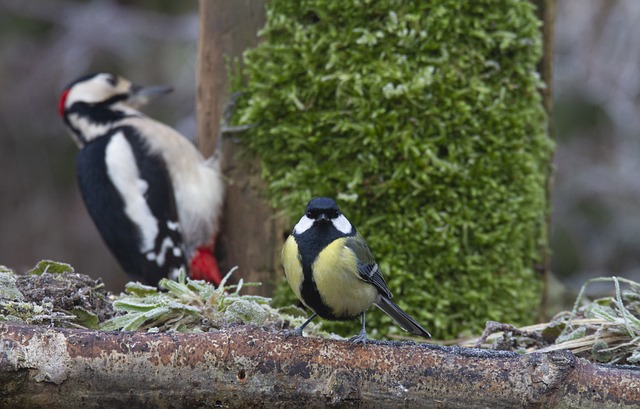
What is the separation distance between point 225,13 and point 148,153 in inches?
34.7

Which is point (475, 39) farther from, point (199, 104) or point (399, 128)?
point (199, 104)

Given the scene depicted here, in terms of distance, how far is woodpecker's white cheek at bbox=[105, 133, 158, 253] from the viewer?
13.4 feet

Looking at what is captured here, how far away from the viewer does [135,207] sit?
163 inches

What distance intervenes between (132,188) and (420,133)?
1.61m

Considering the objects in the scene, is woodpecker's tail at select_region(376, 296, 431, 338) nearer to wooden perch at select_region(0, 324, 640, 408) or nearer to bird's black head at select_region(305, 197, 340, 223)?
bird's black head at select_region(305, 197, 340, 223)

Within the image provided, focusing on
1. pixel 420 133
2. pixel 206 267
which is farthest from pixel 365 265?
pixel 206 267

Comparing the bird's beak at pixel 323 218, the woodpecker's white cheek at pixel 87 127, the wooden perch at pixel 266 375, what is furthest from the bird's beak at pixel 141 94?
the wooden perch at pixel 266 375

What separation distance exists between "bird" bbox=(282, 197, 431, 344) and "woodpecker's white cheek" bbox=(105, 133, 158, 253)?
203cm

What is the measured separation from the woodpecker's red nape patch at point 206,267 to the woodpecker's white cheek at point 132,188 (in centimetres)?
24

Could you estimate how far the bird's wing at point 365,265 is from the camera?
2.13 m

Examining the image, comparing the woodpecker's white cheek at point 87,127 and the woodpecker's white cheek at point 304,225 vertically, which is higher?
the woodpecker's white cheek at point 87,127

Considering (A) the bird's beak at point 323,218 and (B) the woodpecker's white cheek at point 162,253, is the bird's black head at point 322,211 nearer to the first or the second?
(A) the bird's beak at point 323,218

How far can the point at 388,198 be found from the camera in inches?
130

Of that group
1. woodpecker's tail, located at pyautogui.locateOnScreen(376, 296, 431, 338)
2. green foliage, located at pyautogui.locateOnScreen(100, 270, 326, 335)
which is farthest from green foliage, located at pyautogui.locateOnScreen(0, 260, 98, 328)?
woodpecker's tail, located at pyautogui.locateOnScreen(376, 296, 431, 338)
